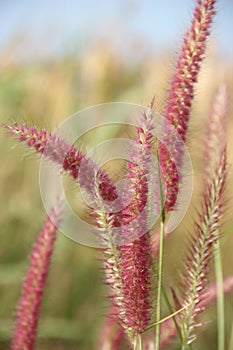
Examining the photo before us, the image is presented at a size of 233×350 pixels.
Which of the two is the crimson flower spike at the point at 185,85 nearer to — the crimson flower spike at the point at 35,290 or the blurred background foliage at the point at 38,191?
the crimson flower spike at the point at 35,290

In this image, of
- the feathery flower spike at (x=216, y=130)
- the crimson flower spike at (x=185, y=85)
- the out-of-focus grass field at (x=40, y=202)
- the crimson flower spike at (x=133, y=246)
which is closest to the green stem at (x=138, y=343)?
the crimson flower spike at (x=133, y=246)

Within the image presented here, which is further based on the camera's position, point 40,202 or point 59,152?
point 40,202

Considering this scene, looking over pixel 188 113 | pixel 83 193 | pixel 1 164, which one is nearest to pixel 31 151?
pixel 83 193

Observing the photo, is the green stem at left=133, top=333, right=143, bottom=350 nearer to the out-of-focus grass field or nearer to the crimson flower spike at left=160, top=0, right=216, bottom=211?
the crimson flower spike at left=160, top=0, right=216, bottom=211

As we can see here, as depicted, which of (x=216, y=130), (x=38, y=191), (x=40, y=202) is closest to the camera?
(x=216, y=130)

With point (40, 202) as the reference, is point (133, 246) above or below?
below

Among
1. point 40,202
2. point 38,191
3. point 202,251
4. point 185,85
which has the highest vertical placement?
point 38,191

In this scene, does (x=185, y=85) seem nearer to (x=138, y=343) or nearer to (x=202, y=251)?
(x=202, y=251)

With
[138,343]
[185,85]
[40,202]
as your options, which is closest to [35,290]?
[138,343]
